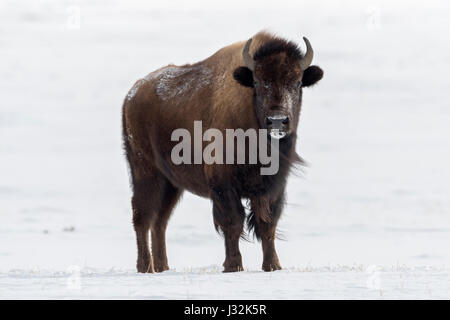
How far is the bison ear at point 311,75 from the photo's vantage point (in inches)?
376

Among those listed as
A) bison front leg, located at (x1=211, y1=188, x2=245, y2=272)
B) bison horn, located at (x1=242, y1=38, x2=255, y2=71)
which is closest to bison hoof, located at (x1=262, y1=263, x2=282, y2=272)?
bison front leg, located at (x1=211, y1=188, x2=245, y2=272)

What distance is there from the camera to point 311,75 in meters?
9.58

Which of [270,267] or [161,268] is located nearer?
[270,267]

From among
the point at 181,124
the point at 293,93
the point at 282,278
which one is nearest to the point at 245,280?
the point at 282,278

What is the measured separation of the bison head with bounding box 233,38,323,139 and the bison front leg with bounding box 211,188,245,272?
854 millimetres

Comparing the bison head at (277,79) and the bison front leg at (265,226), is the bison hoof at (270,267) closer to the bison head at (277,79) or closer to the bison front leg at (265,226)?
the bison front leg at (265,226)

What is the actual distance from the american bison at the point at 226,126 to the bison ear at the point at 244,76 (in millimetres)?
11

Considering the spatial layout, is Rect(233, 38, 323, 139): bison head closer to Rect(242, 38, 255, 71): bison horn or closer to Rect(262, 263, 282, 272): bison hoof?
Rect(242, 38, 255, 71): bison horn

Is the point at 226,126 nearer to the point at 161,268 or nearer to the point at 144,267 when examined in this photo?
the point at 144,267

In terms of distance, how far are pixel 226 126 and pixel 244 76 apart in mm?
578

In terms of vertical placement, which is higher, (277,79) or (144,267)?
(277,79)

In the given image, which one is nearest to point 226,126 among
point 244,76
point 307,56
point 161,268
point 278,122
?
point 244,76

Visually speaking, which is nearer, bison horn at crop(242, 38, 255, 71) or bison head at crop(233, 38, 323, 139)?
bison head at crop(233, 38, 323, 139)

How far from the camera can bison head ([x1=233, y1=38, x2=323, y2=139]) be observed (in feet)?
29.2
